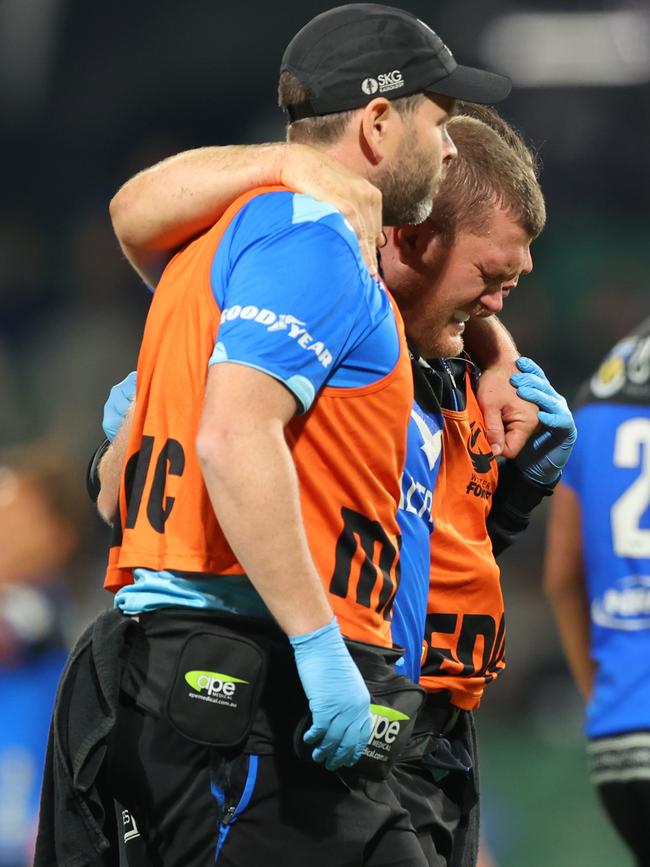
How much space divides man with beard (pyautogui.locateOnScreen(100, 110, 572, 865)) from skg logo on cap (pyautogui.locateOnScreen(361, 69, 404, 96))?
0.36m

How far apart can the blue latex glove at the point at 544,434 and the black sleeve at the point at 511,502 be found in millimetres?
23

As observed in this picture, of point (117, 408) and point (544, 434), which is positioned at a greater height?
point (117, 408)

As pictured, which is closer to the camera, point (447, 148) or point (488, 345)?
point (447, 148)

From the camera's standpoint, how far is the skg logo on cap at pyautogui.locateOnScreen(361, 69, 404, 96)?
98.2 inches

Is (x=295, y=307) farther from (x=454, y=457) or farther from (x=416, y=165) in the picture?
(x=454, y=457)

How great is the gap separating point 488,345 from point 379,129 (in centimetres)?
77

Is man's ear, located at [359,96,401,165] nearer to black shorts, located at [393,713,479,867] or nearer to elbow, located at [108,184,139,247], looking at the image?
elbow, located at [108,184,139,247]

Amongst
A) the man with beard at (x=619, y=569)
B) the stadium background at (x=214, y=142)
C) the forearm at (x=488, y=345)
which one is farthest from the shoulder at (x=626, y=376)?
the stadium background at (x=214, y=142)

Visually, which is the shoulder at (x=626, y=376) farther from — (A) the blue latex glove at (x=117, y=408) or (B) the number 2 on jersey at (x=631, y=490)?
(A) the blue latex glove at (x=117, y=408)

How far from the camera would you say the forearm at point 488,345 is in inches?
123

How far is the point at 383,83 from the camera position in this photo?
2.50 metres

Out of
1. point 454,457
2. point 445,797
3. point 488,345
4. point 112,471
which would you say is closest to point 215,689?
Result: point 112,471

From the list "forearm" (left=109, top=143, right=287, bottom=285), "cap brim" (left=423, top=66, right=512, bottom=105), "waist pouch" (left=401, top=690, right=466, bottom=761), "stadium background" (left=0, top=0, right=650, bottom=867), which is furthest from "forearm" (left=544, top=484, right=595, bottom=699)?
"stadium background" (left=0, top=0, right=650, bottom=867)

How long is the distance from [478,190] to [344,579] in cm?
88
